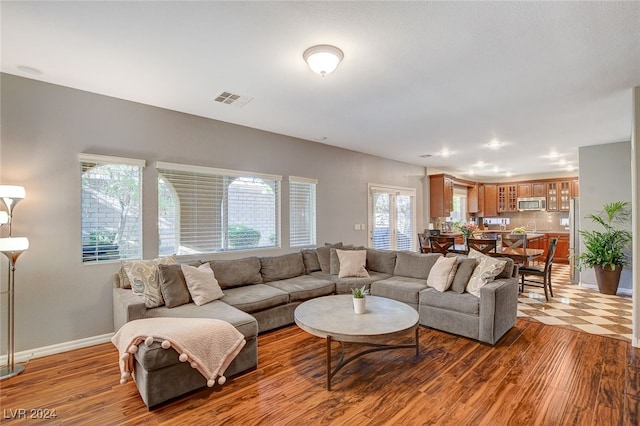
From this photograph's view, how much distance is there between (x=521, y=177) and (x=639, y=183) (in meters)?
7.16

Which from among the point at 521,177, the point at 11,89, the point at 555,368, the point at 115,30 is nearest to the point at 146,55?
the point at 115,30

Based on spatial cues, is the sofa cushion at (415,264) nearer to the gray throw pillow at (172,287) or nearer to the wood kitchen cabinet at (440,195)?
the gray throw pillow at (172,287)

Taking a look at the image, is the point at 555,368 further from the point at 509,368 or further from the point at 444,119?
the point at 444,119

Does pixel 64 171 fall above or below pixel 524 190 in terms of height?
below

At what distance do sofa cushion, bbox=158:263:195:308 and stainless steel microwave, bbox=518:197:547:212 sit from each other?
9.71 m

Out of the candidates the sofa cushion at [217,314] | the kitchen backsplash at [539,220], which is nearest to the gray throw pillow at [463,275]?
the sofa cushion at [217,314]

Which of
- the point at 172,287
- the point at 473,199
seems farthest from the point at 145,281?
the point at 473,199

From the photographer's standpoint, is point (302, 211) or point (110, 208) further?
point (302, 211)

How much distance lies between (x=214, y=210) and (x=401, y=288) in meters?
2.81

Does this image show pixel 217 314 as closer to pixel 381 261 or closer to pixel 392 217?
pixel 381 261

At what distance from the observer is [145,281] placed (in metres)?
3.06

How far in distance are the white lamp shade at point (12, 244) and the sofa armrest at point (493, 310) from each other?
450 centimetres

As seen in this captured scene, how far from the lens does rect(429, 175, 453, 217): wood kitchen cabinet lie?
776 centimetres

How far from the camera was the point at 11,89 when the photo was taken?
113 inches
